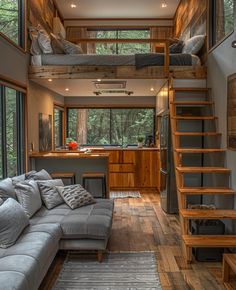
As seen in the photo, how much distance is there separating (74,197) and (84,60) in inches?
97.1

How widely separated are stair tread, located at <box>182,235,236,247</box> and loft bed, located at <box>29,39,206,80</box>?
2814mm

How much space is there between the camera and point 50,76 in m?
5.38

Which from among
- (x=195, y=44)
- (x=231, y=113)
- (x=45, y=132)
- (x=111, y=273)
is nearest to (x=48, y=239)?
(x=111, y=273)

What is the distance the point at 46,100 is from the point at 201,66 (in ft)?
10.4

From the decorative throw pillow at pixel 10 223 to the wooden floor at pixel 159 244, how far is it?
0.55 m

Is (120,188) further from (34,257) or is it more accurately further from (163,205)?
(34,257)

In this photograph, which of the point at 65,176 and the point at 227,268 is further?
the point at 65,176

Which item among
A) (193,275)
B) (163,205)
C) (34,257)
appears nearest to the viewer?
(34,257)

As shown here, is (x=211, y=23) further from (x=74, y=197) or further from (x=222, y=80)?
(x=74, y=197)

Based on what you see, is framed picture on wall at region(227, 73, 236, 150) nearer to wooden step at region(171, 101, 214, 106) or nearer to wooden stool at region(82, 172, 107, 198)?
wooden step at region(171, 101, 214, 106)

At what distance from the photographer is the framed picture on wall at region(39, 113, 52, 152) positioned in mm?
6144

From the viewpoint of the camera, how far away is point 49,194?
4.05 m

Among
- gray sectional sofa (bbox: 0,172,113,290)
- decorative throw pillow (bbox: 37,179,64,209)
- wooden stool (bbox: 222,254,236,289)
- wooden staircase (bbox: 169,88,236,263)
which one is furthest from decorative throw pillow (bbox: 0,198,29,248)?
wooden stool (bbox: 222,254,236,289)

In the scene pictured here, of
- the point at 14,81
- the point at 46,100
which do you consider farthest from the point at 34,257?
the point at 46,100
